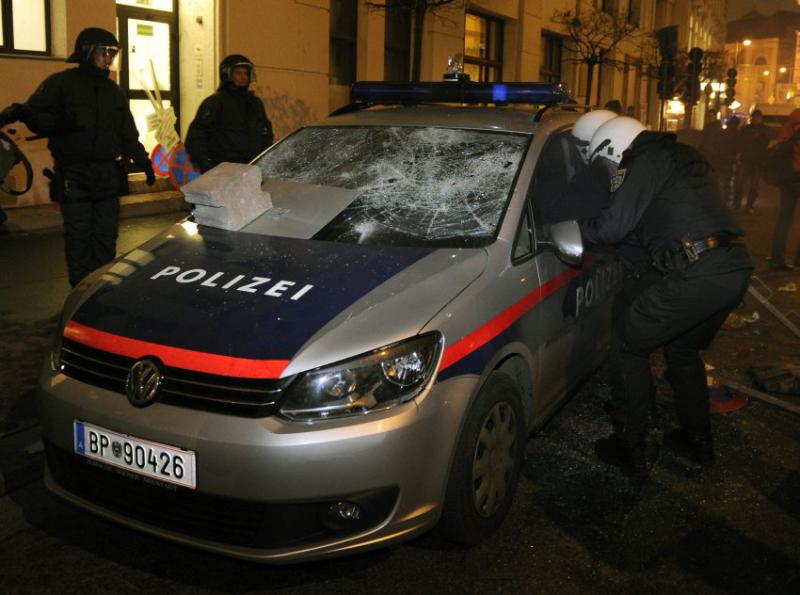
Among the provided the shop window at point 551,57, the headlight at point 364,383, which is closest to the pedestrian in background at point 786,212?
the headlight at point 364,383

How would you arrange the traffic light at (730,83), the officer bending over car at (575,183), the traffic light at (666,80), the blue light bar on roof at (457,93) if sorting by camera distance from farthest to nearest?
the traffic light at (730,83), the traffic light at (666,80), the blue light bar on roof at (457,93), the officer bending over car at (575,183)

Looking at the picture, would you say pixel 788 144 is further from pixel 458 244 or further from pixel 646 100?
pixel 646 100

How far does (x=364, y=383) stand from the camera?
8.68 feet

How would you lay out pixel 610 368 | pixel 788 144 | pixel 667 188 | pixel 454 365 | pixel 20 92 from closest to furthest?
pixel 454 365, pixel 667 188, pixel 610 368, pixel 788 144, pixel 20 92

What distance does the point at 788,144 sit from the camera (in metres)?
9.33

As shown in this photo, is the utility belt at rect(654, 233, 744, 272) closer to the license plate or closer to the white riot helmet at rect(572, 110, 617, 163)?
the white riot helmet at rect(572, 110, 617, 163)

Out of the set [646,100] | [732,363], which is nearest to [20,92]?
[732,363]

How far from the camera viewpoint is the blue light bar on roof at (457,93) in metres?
4.31

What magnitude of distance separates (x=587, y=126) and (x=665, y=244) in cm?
74

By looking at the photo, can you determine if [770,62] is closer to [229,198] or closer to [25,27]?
[25,27]

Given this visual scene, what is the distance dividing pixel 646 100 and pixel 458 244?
35007 millimetres

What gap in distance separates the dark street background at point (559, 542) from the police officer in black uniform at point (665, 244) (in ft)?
1.10

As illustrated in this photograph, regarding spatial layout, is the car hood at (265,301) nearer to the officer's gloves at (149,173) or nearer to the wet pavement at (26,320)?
the wet pavement at (26,320)

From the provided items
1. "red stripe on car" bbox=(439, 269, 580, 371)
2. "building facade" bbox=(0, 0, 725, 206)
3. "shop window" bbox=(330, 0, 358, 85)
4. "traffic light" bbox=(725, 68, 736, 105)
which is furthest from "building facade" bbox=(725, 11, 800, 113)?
"red stripe on car" bbox=(439, 269, 580, 371)
